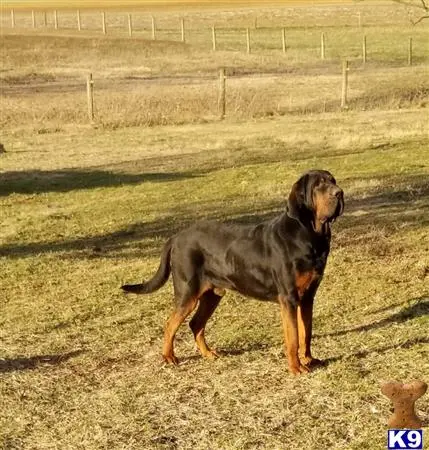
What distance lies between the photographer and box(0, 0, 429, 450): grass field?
225 inches

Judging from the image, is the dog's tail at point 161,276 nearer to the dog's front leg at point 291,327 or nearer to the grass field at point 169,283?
the grass field at point 169,283

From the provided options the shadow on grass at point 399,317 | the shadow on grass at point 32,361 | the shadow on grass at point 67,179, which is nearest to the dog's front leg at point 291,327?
the shadow on grass at point 399,317

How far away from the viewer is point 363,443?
5.13 m

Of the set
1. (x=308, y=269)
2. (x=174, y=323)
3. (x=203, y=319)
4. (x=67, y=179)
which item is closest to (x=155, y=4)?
(x=67, y=179)

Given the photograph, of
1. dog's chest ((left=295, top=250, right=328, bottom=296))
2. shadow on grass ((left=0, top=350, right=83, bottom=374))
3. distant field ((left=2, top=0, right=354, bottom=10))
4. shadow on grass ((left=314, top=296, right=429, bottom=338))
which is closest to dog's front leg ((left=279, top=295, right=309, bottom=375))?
dog's chest ((left=295, top=250, right=328, bottom=296))

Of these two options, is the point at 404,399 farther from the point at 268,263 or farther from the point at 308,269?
the point at 268,263

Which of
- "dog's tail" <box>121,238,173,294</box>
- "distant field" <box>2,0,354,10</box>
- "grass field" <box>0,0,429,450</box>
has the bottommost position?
"grass field" <box>0,0,429,450</box>

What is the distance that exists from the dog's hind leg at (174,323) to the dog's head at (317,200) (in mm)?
930

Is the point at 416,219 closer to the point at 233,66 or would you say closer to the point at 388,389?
the point at 388,389

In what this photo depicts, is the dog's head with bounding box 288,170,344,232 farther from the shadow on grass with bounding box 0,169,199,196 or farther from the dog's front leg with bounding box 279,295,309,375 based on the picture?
the shadow on grass with bounding box 0,169,199,196

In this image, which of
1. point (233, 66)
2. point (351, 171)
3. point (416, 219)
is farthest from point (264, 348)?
point (233, 66)

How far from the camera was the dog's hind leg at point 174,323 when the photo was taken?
653 centimetres

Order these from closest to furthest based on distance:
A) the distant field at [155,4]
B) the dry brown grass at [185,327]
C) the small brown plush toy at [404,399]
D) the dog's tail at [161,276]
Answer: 1. the small brown plush toy at [404,399]
2. the dry brown grass at [185,327]
3. the dog's tail at [161,276]
4. the distant field at [155,4]

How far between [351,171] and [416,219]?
14.6ft
